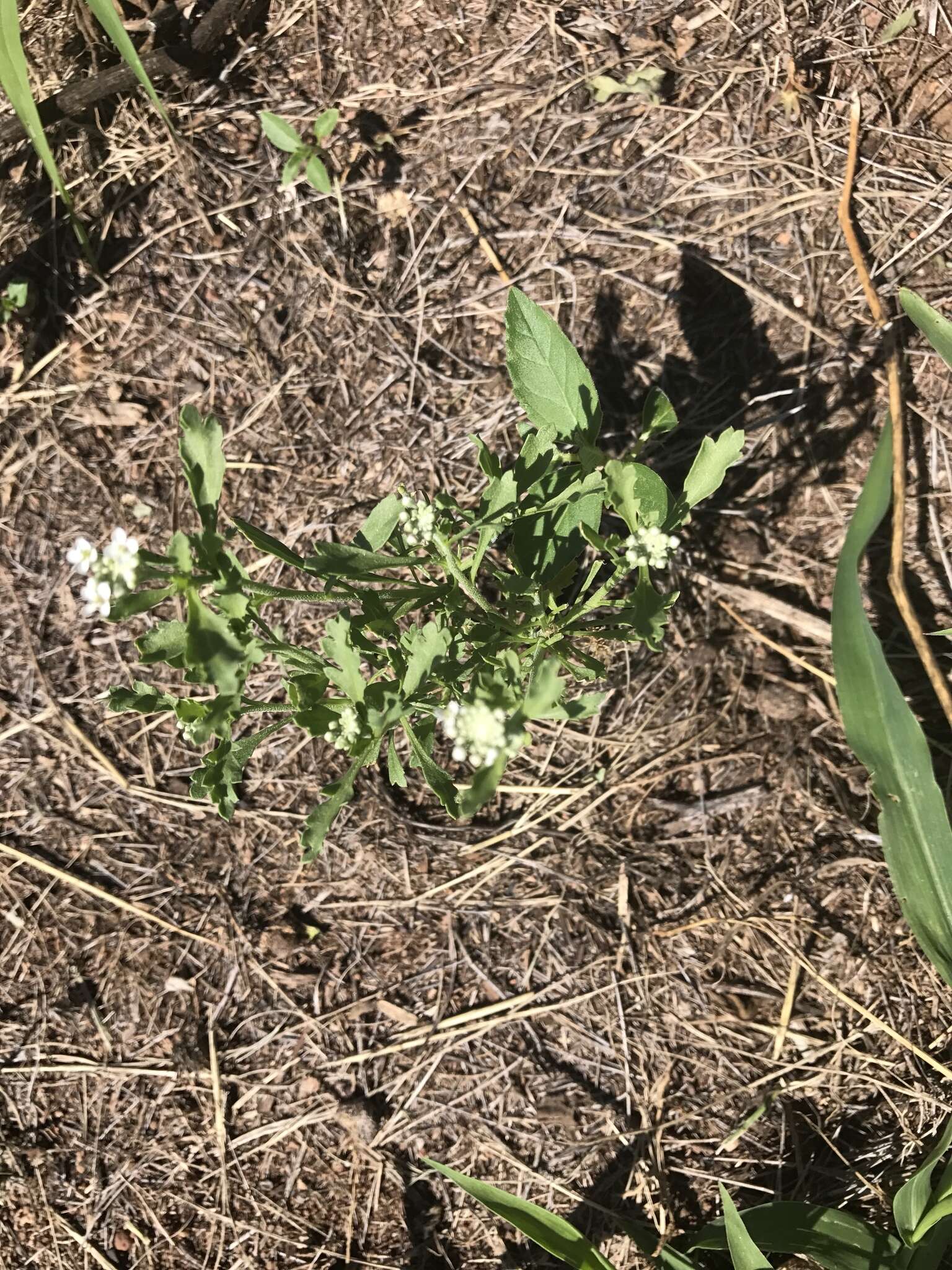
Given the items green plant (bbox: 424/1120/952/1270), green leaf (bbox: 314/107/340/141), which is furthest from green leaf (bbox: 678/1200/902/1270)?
green leaf (bbox: 314/107/340/141)

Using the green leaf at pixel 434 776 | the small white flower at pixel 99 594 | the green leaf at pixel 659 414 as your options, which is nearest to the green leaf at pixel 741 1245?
the green leaf at pixel 434 776

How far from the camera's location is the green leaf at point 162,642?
1.37m

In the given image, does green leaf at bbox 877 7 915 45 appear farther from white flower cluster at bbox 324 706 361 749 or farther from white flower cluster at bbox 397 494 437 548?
white flower cluster at bbox 324 706 361 749

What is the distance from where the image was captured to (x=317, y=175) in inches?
93.6

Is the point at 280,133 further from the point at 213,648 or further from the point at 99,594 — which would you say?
the point at 213,648

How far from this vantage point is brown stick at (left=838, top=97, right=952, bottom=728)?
7.39 feet

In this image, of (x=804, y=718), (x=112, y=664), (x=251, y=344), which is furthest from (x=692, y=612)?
(x=112, y=664)

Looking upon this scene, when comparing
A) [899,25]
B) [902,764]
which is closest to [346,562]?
[902,764]

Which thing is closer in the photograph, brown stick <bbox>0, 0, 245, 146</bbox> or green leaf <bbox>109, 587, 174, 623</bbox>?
green leaf <bbox>109, 587, 174, 623</bbox>

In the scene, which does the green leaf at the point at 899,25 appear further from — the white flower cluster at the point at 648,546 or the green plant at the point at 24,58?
the green plant at the point at 24,58

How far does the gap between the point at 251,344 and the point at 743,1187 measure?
246cm

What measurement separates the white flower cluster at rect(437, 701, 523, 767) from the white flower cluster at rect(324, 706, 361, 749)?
0.15 m

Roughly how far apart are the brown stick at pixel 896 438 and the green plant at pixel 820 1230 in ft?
3.33

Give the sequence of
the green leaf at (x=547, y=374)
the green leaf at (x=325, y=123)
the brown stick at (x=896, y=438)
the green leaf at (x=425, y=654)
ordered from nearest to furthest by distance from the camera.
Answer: the green leaf at (x=425, y=654) < the green leaf at (x=547, y=374) < the brown stick at (x=896, y=438) < the green leaf at (x=325, y=123)
